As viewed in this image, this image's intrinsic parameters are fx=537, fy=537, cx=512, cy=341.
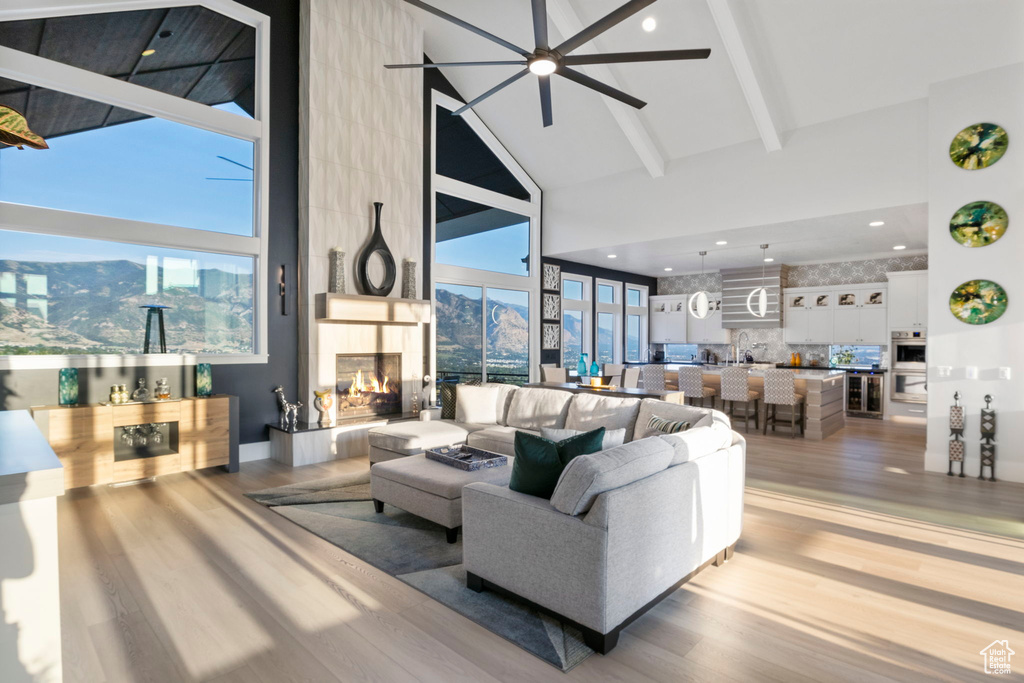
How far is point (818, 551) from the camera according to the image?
334 centimetres

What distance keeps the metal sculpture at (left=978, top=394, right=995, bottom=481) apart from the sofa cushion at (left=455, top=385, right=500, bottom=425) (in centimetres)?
466

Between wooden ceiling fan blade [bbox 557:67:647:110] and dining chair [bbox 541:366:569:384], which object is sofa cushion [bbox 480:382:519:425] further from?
wooden ceiling fan blade [bbox 557:67:647:110]

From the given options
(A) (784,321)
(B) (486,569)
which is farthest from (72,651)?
(A) (784,321)

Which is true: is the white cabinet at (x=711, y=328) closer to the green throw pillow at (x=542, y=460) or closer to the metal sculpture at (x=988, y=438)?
the metal sculpture at (x=988, y=438)

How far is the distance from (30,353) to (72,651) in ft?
10.9

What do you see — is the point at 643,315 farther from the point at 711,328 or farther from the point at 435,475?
the point at 435,475

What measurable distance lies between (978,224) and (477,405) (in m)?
5.10

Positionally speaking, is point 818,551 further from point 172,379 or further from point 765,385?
point 172,379

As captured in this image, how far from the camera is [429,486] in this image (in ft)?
11.3

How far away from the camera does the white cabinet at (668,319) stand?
38.0ft

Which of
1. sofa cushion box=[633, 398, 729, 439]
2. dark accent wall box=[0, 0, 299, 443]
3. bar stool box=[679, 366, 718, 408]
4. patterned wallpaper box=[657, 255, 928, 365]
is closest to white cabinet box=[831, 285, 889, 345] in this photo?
patterned wallpaper box=[657, 255, 928, 365]

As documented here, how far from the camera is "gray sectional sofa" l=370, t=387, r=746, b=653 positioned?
7.32 feet

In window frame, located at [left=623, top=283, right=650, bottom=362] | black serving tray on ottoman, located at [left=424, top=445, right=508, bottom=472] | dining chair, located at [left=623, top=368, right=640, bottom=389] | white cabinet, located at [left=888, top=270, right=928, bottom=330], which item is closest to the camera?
black serving tray on ottoman, located at [left=424, top=445, right=508, bottom=472]

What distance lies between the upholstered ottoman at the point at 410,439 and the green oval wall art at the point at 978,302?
491 cm
